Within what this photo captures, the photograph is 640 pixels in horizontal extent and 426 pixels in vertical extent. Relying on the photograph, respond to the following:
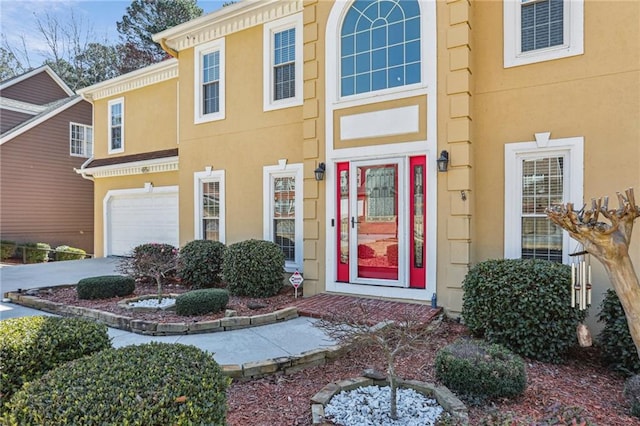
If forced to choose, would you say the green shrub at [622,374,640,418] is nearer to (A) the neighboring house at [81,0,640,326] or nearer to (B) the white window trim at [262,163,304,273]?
(A) the neighboring house at [81,0,640,326]

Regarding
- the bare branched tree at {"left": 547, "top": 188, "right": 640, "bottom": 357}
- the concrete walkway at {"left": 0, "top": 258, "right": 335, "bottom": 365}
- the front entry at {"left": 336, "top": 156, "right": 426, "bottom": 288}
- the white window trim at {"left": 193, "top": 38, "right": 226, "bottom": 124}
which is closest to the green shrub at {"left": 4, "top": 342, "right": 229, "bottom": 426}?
the concrete walkway at {"left": 0, "top": 258, "right": 335, "bottom": 365}

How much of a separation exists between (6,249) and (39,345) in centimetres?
1598

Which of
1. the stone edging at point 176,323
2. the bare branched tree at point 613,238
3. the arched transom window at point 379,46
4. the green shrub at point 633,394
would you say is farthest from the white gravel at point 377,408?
the arched transom window at point 379,46

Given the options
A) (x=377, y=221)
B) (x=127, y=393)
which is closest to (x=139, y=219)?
(x=377, y=221)

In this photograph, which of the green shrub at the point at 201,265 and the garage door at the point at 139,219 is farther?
the garage door at the point at 139,219

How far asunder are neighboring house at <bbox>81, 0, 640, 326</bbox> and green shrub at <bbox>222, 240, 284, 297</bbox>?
625mm

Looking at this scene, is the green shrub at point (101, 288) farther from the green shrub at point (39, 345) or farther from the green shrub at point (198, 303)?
the green shrub at point (39, 345)

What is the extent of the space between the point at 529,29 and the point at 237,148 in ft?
21.6

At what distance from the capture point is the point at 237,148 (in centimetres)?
937

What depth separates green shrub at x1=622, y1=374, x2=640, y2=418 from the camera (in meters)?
3.48

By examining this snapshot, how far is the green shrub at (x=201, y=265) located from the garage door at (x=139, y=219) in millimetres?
3270

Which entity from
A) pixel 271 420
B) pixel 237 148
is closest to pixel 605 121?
pixel 271 420

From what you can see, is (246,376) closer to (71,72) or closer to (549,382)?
(549,382)

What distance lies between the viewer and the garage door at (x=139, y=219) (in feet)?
38.2
